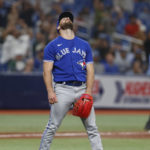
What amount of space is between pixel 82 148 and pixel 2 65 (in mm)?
8647

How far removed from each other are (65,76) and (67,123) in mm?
6749

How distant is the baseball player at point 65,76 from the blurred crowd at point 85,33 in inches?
348

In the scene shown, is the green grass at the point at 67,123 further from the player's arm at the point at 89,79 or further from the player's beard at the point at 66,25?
the player's beard at the point at 66,25

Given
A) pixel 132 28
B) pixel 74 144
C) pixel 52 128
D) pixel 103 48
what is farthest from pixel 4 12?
pixel 52 128

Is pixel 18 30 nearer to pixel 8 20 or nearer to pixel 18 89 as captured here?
pixel 8 20

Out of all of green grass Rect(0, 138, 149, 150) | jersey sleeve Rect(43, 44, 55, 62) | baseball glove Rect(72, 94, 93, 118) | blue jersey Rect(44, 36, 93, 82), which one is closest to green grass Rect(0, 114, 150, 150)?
green grass Rect(0, 138, 149, 150)

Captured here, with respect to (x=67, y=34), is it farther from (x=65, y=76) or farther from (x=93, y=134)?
(x=93, y=134)

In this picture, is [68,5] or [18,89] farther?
[68,5]

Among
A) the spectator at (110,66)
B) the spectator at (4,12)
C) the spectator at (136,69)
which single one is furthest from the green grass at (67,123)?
the spectator at (4,12)

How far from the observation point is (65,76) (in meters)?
6.29

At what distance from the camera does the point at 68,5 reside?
67.5ft

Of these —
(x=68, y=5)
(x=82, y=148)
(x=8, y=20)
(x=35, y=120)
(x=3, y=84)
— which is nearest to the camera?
(x=82, y=148)

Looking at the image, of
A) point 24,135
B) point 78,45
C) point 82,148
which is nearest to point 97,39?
point 24,135

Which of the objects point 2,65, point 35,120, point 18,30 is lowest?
point 35,120
